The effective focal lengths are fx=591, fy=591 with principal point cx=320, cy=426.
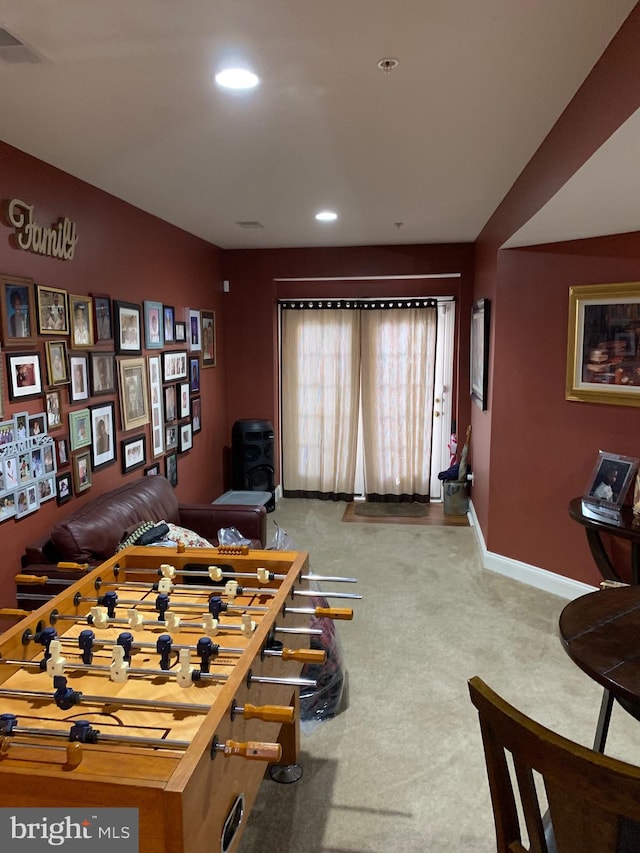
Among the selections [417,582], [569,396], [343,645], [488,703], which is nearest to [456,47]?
[488,703]

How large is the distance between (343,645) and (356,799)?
108 cm

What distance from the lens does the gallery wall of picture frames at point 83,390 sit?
2684mm

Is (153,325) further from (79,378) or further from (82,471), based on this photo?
(82,471)

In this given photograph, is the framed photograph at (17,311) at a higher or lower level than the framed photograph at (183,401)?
higher

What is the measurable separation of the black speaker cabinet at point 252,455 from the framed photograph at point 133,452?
1.44 metres

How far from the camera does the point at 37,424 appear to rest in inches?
111

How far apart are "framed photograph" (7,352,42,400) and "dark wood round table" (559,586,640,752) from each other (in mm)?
2430

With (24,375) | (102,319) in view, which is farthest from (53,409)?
(102,319)

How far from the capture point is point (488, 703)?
1.12m

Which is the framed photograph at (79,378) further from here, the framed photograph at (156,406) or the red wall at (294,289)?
the red wall at (294,289)

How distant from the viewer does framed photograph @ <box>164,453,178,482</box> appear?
14.4ft

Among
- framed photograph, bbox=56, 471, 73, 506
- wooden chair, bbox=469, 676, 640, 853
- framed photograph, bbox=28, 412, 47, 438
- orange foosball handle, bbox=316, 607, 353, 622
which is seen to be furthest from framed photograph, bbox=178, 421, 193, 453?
wooden chair, bbox=469, 676, 640, 853

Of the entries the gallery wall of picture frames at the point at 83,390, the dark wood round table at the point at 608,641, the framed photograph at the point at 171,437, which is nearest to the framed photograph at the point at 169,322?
the gallery wall of picture frames at the point at 83,390

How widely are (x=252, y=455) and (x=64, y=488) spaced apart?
2.41 meters
